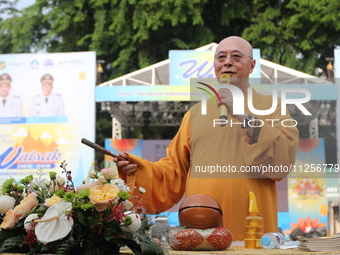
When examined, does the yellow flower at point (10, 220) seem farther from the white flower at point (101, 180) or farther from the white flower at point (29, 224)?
the white flower at point (101, 180)

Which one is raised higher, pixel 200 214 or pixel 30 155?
pixel 30 155

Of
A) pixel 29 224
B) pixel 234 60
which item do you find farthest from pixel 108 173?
pixel 234 60

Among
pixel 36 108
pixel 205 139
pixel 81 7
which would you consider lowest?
pixel 205 139

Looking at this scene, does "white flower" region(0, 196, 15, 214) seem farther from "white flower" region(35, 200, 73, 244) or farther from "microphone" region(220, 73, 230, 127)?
"microphone" region(220, 73, 230, 127)

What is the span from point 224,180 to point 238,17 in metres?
12.0

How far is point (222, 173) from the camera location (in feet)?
8.99

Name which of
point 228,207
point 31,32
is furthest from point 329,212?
point 31,32

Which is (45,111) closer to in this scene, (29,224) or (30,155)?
(30,155)

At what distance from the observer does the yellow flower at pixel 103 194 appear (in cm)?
173

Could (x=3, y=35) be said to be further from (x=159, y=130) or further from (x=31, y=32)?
(x=159, y=130)

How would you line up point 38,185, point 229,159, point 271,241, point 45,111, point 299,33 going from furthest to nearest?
1. point 299,33
2. point 45,111
3. point 229,159
4. point 271,241
5. point 38,185

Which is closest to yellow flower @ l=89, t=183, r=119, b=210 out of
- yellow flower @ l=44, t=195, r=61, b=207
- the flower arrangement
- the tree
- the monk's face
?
the flower arrangement

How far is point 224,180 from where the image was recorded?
2732 millimetres

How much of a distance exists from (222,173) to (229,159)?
3.4 inches
